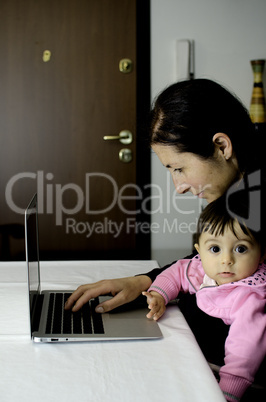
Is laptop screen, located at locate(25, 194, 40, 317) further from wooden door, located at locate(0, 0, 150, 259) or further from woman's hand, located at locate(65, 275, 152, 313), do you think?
wooden door, located at locate(0, 0, 150, 259)

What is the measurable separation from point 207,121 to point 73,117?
5.90ft

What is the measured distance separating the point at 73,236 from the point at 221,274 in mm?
2051

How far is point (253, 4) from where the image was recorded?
3.06m

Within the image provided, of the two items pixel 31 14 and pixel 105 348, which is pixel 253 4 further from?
pixel 105 348

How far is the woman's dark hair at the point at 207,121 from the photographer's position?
130cm

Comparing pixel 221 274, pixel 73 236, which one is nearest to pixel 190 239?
pixel 73 236

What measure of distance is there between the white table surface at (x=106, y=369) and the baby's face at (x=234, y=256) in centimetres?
14

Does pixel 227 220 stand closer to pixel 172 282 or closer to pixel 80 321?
pixel 172 282

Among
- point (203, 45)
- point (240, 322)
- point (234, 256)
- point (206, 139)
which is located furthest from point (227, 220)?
point (203, 45)

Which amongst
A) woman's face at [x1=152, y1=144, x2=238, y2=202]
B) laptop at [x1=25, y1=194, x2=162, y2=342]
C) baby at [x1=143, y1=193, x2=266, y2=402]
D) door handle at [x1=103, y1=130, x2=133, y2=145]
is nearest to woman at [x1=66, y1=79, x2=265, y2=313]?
woman's face at [x1=152, y1=144, x2=238, y2=202]

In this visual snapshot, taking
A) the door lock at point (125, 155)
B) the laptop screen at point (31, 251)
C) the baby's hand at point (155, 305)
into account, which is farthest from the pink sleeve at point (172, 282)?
the door lock at point (125, 155)

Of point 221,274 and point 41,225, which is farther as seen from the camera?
point 41,225

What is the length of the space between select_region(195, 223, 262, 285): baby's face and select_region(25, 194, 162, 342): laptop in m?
0.18

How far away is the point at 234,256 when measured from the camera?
1069 mm
